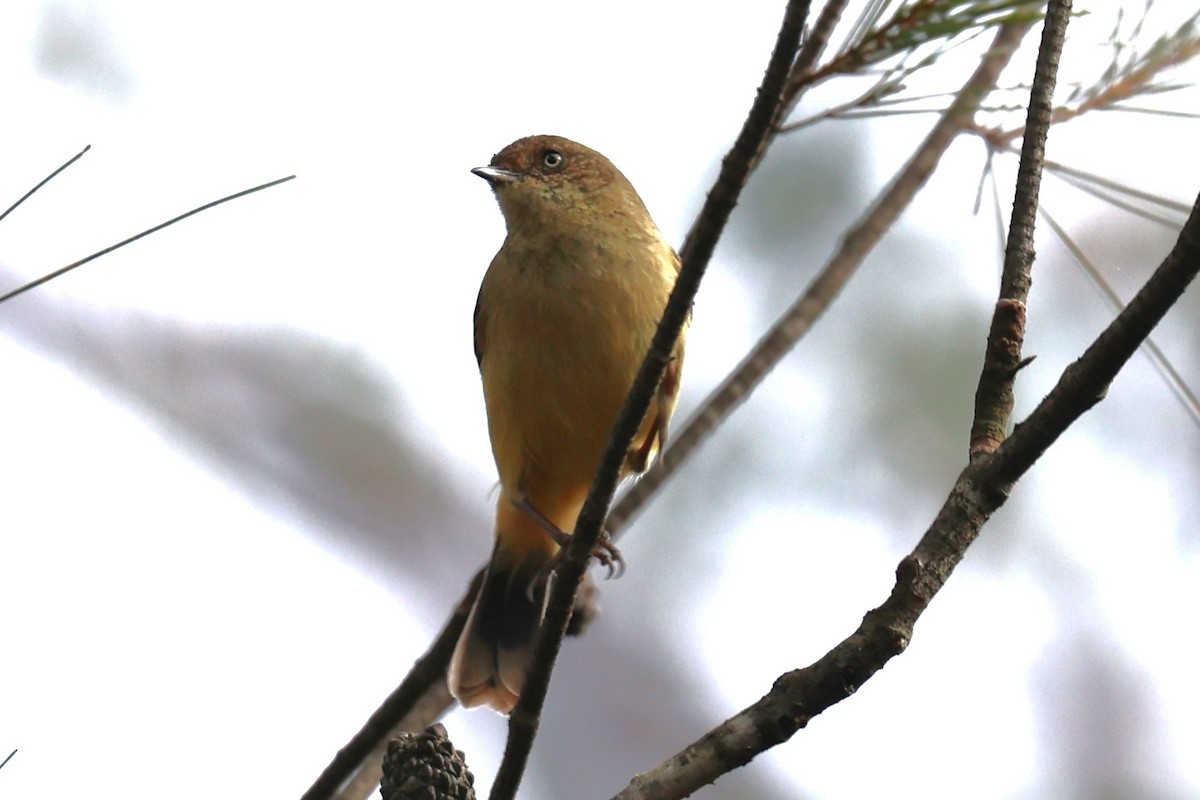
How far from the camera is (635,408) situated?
2.67 meters

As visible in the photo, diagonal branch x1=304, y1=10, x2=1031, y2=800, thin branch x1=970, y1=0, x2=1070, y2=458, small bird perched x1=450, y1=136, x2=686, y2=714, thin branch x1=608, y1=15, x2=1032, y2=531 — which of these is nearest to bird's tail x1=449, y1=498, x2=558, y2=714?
small bird perched x1=450, y1=136, x2=686, y2=714

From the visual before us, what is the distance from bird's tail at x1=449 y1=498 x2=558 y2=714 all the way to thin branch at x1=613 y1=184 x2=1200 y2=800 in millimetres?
1805

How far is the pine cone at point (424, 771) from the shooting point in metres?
2.52

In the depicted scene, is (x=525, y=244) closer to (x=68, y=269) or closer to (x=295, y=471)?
(x=68, y=269)

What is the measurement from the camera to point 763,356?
13.4 ft

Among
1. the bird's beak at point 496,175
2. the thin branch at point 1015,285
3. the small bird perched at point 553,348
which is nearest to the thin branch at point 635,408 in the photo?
the thin branch at point 1015,285

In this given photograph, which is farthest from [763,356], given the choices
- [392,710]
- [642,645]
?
[642,645]

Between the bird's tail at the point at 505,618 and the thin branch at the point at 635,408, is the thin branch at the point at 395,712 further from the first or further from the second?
the thin branch at the point at 635,408

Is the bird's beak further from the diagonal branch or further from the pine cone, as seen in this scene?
the pine cone

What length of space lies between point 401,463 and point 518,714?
736 cm

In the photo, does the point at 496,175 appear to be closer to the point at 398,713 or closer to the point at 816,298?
the point at 816,298

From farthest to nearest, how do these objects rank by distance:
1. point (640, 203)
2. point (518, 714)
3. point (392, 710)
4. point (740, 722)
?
1. point (640, 203)
2. point (392, 710)
3. point (518, 714)
4. point (740, 722)

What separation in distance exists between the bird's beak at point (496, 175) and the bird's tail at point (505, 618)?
114 cm

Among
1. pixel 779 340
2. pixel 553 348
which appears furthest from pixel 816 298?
pixel 553 348
